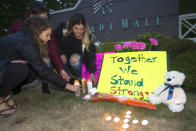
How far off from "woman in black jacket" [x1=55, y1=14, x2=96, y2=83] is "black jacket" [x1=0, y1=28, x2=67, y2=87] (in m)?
0.89

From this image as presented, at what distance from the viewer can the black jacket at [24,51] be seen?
1779 mm

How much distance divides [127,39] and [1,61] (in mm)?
7577

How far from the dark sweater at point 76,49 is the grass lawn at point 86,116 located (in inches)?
31.1

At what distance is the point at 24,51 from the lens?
178 cm

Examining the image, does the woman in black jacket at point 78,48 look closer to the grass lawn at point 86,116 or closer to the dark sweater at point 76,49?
the dark sweater at point 76,49

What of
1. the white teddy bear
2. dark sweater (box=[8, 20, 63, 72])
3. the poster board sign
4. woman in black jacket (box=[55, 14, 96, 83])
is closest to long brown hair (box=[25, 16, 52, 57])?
dark sweater (box=[8, 20, 63, 72])

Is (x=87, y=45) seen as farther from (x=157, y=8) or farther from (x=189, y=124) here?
(x=157, y=8)

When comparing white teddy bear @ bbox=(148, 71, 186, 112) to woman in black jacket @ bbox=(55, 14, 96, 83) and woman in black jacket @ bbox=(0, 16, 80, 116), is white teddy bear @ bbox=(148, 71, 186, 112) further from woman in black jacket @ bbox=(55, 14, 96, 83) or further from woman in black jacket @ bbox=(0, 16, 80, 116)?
woman in black jacket @ bbox=(55, 14, 96, 83)

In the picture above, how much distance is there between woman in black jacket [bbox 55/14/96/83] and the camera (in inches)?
104

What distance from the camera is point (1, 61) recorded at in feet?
5.79

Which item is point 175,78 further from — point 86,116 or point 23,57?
point 23,57

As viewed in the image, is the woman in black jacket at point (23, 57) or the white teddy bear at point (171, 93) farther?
the woman in black jacket at point (23, 57)

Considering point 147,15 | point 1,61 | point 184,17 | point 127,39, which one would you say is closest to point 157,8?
point 147,15

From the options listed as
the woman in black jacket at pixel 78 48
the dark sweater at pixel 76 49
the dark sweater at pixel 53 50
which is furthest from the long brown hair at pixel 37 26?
the dark sweater at pixel 76 49
